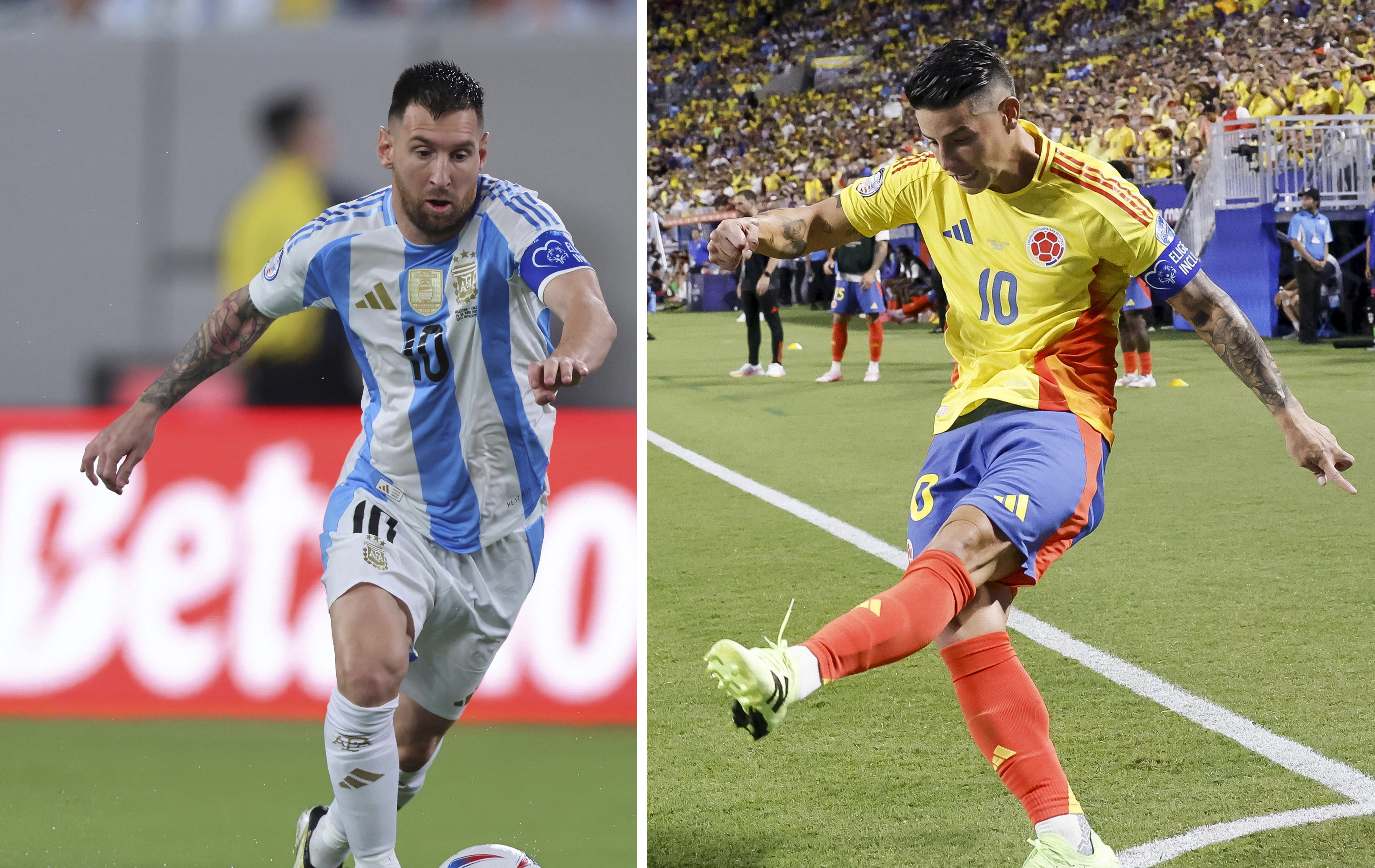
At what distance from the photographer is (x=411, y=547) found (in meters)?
2.88

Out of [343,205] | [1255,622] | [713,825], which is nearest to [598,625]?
[713,825]

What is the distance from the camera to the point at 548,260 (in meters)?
2.85

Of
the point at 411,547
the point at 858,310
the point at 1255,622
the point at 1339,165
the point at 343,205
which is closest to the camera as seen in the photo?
the point at 411,547

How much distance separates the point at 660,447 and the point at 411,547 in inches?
254

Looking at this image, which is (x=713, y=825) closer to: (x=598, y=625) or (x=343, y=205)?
(x=598, y=625)

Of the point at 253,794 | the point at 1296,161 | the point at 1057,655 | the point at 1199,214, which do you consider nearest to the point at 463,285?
the point at 253,794

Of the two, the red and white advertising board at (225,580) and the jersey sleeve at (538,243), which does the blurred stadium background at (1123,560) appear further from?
the jersey sleeve at (538,243)

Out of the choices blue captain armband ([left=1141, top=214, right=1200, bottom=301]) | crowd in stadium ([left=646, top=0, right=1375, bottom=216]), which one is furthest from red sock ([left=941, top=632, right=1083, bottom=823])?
crowd in stadium ([left=646, top=0, right=1375, bottom=216])

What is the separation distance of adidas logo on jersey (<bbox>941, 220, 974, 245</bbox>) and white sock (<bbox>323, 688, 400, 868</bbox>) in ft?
5.23

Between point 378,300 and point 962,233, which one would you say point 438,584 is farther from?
point 962,233

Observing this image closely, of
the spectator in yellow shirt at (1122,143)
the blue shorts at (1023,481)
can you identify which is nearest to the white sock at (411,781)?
the blue shorts at (1023,481)

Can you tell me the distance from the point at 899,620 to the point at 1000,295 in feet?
3.08

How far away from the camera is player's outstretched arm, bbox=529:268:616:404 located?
89.6 inches

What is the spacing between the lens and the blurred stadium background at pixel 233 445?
3299 mm
